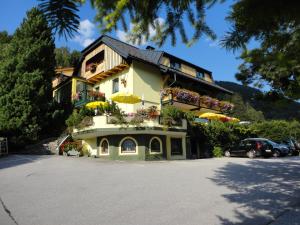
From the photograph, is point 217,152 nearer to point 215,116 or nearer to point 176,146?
point 215,116

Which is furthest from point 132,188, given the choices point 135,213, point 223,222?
point 223,222

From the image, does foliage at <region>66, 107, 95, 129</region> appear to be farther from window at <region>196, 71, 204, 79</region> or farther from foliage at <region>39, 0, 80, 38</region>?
foliage at <region>39, 0, 80, 38</region>

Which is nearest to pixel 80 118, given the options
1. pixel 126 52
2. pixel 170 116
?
pixel 126 52

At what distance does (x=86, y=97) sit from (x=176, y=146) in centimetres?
1062

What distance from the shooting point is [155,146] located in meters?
22.2

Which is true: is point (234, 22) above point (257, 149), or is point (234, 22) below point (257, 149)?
above

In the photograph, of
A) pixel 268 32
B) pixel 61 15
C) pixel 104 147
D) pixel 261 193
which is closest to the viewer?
pixel 61 15

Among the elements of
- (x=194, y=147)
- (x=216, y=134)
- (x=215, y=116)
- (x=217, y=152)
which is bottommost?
(x=217, y=152)

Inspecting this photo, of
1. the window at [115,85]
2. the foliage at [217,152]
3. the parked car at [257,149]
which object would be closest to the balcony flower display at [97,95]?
the window at [115,85]

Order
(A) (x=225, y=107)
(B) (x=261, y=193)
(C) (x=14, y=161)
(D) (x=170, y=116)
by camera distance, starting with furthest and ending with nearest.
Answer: (A) (x=225, y=107) < (D) (x=170, y=116) < (C) (x=14, y=161) < (B) (x=261, y=193)

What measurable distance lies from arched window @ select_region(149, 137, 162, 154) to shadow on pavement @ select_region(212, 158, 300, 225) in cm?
762

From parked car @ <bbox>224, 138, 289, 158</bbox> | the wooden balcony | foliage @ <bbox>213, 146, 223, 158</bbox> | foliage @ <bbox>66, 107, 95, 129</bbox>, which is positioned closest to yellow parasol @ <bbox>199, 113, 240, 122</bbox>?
foliage @ <bbox>213, 146, 223, 158</bbox>

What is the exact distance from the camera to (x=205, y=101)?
29406mm

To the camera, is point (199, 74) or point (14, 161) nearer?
point (14, 161)
